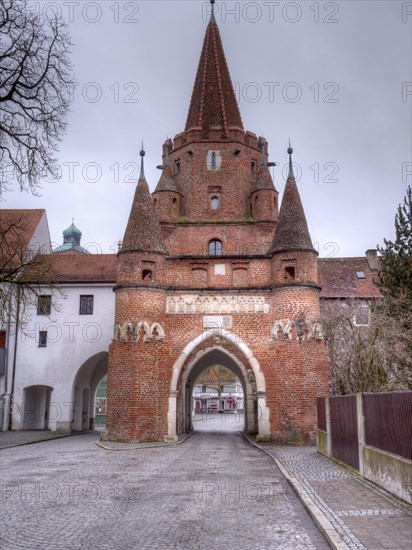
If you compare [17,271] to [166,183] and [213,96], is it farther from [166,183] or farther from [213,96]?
[213,96]

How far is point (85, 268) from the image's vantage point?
3278cm

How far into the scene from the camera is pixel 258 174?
30.4 meters

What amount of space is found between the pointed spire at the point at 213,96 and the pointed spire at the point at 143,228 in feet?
21.0

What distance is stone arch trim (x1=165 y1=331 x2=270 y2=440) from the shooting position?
76.6 ft

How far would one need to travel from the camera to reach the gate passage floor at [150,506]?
740cm


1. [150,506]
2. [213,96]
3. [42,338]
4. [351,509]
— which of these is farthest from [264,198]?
[351,509]

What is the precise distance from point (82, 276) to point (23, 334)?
4.30 m

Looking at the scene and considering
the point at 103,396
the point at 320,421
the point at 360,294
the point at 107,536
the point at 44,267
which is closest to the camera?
the point at 107,536

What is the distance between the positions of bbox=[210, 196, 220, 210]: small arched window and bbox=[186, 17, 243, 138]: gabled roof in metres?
3.46

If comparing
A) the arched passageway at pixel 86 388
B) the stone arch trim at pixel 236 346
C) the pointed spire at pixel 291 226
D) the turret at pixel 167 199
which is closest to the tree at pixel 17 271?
the stone arch trim at pixel 236 346

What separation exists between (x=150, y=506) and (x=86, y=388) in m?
24.6

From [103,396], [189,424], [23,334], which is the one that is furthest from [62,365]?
[103,396]

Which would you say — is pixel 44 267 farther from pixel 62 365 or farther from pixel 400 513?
pixel 62 365

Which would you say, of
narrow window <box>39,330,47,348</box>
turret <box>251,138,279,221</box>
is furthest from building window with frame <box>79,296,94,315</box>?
turret <box>251,138,279,221</box>
